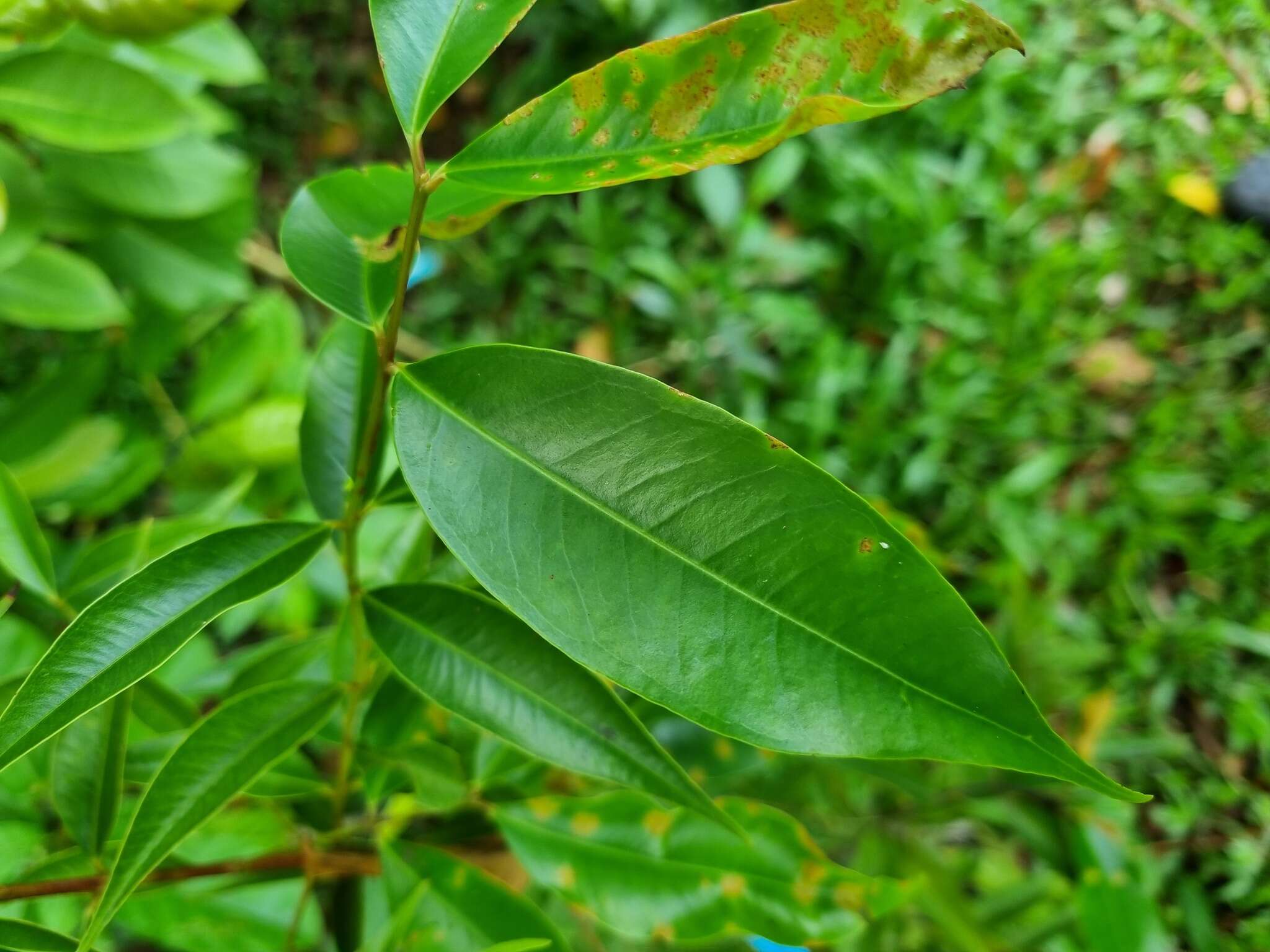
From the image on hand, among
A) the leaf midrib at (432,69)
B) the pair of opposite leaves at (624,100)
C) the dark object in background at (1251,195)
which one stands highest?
the leaf midrib at (432,69)

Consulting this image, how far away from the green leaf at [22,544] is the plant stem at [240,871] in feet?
0.63

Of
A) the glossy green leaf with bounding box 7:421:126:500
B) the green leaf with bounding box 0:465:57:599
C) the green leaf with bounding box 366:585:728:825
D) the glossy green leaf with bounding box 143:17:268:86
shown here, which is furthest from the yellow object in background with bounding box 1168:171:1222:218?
the glossy green leaf with bounding box 7:421:126:500

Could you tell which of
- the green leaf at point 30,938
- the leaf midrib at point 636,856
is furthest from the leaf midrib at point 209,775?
the leaf midrib at point 636,856

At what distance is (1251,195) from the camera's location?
3.47 ft

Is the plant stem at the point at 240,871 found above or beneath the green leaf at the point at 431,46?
beneath

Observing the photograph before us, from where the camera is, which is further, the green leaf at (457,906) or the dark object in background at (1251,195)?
the dark object in background at (1251,195)

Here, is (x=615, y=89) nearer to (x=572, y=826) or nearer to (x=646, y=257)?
(x=572, y=826)

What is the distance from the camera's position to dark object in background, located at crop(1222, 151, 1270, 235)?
974 millimetres

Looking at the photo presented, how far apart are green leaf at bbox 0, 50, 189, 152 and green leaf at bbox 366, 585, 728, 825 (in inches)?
28.9

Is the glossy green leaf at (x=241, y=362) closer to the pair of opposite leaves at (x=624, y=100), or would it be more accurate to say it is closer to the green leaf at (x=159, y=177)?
the green leaf at (x=159, y=177)

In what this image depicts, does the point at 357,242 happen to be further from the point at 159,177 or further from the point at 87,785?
the point at 159,177

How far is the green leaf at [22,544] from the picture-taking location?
22.3 inches

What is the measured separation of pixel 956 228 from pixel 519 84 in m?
0.96

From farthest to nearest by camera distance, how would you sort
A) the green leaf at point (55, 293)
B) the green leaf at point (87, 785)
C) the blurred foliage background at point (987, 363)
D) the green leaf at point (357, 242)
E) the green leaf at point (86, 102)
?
the blurred foliage background at point (987, 363), the green leaf at point (55, 293), the green leaf at point (86, 102), the green leaf at point (87, 785), the green leaf at point (357, 242)
